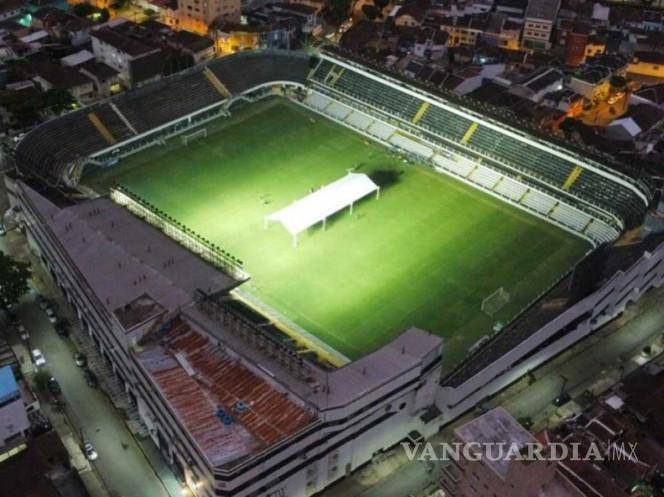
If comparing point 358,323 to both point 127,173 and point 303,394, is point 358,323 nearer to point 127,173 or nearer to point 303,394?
point 303,394

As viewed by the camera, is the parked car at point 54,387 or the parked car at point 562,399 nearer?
the parked car at point 54,387

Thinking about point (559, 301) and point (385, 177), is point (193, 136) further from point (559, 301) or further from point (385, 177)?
point (559, 301)

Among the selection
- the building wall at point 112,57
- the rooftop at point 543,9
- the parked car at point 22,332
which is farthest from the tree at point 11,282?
the rooftop at point 543,9

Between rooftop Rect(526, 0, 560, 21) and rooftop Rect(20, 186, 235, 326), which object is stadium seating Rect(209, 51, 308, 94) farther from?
rooftop Rect(526, 0, 560, 21)

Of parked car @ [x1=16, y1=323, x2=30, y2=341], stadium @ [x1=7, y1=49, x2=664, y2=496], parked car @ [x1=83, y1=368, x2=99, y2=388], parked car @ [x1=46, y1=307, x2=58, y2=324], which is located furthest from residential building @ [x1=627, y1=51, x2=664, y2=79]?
parked car @ [x1=16, y1=323, x2=30, y2=341]

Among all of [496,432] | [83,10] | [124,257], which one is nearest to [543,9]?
[83,10]

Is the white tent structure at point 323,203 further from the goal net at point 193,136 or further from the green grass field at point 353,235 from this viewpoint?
the goal net at point 193,136
